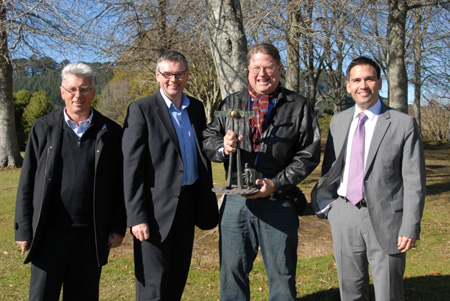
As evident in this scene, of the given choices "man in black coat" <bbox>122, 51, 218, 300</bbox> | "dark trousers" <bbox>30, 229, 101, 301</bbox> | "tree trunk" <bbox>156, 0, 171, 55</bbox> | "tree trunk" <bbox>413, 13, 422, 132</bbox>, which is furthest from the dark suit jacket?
"tree trunk" <bbox>413, 13, 422, 132</bbox>

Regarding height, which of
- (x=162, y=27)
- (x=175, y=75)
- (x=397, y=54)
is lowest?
(x=175, y=75)

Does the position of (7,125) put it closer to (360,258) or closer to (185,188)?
(185,188)

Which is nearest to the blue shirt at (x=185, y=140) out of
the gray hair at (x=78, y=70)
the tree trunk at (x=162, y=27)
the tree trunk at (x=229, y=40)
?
the gray hair at (x=78, y=70)

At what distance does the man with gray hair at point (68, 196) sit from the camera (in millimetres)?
3020

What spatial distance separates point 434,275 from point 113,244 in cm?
368

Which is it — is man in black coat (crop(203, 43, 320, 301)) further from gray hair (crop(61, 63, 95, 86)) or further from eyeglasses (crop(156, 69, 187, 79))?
gray hair (crop(61, 63, 95, 86))

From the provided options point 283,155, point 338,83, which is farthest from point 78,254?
point 338,83

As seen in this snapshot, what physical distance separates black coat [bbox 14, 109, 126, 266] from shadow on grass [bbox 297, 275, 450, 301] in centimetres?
231

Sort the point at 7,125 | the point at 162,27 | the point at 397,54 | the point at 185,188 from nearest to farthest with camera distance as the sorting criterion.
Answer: the point at 185,188, the point at 397,54, the point at 162,27, the point at 7,125

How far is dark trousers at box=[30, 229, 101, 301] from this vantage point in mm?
3020

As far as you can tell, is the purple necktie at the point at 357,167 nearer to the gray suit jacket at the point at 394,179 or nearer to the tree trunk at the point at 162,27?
the gray suit jacket at the point at 394,179

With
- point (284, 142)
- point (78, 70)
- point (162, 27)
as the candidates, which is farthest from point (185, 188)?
point (162, 27)

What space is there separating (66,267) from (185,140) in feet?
4.11

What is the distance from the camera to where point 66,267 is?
10.2 ft
